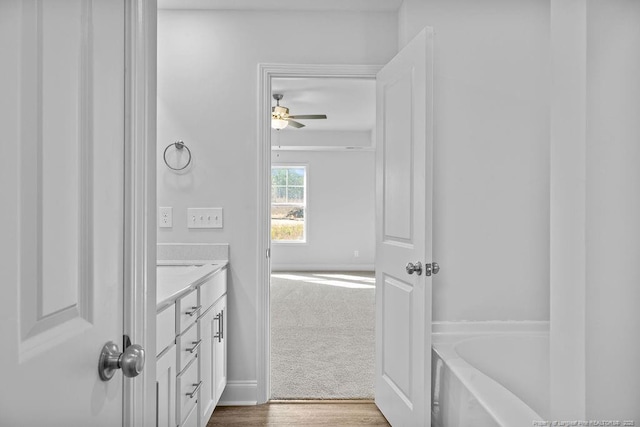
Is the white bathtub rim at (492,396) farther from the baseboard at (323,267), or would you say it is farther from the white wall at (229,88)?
the baseboard at (323,267)

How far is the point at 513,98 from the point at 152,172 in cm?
220

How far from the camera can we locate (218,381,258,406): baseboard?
2.67m

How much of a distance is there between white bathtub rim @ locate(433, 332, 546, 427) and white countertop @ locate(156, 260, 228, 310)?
1164 millimetres

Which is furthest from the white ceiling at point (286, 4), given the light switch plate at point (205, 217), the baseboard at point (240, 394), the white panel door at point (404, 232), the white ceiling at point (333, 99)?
the baseboard at point (240, 394)

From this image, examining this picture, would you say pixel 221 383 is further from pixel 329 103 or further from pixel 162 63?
pixel 329 103

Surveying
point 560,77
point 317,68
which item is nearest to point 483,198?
point 317,68

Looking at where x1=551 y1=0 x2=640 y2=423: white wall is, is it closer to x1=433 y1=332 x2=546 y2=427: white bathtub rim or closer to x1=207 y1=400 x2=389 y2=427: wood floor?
x1=433 y1=332 x2=546 y2=427: white bathtub rim

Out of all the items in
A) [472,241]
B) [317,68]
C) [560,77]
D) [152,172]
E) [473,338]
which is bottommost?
[473,338]

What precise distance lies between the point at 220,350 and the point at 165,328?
3.42ft

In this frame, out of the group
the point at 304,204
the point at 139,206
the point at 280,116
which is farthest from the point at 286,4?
the point at 304,204

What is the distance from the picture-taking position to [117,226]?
2.83 ft

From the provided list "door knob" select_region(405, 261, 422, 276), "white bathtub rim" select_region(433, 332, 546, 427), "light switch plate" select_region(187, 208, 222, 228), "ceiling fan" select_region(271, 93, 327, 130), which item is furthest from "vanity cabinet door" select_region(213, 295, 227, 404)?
"ceiling fan" select_region(271, 93, 327, 130)

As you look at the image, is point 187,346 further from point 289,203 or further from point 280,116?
point 289,203

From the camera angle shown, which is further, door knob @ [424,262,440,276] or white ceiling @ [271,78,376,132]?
white ceiling @ [271,78,376,132]
